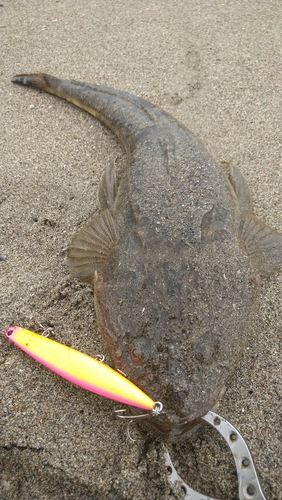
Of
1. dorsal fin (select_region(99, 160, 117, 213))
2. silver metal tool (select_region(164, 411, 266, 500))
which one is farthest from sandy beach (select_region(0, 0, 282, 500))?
dorsal fin (select_region(99, 160, 117, 213))

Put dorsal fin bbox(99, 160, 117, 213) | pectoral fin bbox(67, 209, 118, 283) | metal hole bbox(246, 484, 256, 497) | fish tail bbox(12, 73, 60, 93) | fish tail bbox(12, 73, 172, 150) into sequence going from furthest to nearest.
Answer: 1. fish tail bbox(12, 73, 60, 93)
2. fish tail bbox(12, 73, 172, 150)
3. dorsal fin bbox(99, 160, 117, 213)
4. pectoral fin bbox(67, 209, 118, 283)
5. metal hole bbox(246, 484, 256, 497)

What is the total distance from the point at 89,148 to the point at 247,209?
1.45m

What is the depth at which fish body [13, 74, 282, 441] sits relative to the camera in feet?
6.27

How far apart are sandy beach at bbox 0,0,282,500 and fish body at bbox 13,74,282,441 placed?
0.20 meters

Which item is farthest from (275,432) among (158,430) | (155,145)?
(155,145)

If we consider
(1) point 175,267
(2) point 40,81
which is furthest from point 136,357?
(2) point 40,81

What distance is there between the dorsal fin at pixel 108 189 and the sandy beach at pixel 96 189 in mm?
162

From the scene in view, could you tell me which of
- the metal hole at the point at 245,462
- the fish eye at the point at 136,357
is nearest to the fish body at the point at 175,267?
the fish eye at the point at 136,357

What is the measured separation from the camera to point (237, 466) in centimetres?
187

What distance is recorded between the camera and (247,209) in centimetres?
297

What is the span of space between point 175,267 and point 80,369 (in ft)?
2.24

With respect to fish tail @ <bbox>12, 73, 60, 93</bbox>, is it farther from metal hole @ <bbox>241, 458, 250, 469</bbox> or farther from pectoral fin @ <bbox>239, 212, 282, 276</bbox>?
metal hole @ <bbox>241, 458, 250, 469</bbox>

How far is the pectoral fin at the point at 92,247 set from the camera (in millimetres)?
2531

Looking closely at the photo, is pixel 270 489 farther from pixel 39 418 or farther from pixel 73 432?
pixel 39 418
